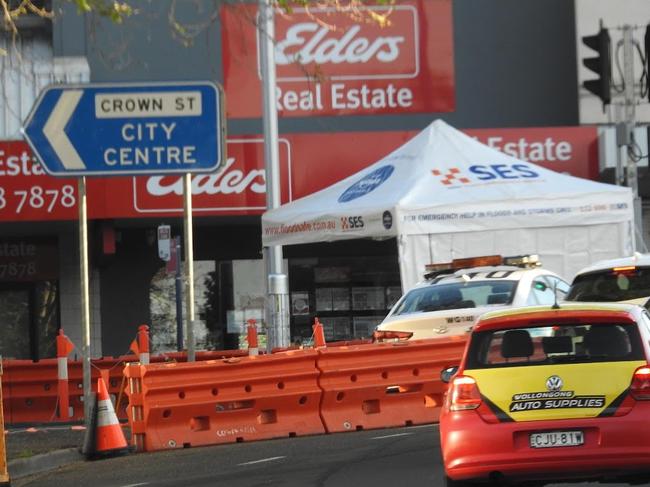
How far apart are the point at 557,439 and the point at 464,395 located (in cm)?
69

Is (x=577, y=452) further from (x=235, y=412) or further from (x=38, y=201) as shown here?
(x=38, y=201)

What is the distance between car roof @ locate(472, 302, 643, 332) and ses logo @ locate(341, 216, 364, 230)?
10341 mm

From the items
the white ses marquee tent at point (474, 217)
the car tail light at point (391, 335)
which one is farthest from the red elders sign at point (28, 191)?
the car tail light at point (391, 335)

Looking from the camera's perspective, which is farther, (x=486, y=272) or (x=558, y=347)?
(x=486, y=272)

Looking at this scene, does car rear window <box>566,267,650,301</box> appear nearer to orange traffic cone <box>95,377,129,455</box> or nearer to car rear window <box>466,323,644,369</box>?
orange traffic cone <box>95,377,129,455</box>

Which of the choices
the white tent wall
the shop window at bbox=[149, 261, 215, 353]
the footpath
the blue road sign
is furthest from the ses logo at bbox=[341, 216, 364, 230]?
the shop window at bbox=[149, 261, 215, 353]

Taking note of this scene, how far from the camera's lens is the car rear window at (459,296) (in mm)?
17312

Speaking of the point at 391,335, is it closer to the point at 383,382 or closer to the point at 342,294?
the point at 383,382

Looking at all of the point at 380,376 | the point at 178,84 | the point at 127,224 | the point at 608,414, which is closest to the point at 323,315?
the point at 127,224

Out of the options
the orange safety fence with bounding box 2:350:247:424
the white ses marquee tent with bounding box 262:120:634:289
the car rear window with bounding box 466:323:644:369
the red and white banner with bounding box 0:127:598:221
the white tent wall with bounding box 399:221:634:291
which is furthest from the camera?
the red and white banner with bounding box 0:127:598:221

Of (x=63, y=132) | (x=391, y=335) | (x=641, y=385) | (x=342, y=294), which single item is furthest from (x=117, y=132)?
(x=342, y=294)

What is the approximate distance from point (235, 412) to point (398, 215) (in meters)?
4.94

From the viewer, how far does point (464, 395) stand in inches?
375

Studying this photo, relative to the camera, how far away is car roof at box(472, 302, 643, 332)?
951 cm
